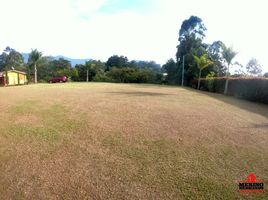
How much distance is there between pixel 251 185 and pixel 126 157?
210 centimetres

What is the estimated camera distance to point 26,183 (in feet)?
9.95

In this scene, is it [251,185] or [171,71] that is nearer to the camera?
[251,185]

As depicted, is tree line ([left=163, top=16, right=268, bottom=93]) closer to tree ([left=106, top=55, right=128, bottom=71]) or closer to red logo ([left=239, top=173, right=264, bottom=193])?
tree ([left=106, top=55, right=128, bottom=71])

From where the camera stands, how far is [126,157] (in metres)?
3.82

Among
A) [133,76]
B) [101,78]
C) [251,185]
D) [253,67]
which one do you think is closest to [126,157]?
[251,185]

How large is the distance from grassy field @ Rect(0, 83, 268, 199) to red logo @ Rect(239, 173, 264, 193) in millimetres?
97

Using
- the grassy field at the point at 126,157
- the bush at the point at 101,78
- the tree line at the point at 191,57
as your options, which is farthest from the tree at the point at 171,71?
the grassy field at the point at 126,157

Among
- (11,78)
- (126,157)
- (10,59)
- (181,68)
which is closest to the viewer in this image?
(126,157)

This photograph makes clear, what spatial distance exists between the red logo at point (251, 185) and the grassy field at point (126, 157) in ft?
0.32


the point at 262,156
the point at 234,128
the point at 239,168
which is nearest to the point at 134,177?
the point at 239,168

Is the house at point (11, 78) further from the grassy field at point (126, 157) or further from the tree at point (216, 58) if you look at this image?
the tree at point (216, 58)

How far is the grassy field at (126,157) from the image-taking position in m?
2.95

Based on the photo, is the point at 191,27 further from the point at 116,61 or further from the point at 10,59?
the point at 10,59

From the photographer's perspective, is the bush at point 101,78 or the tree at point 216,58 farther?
the bush at point 101,78
